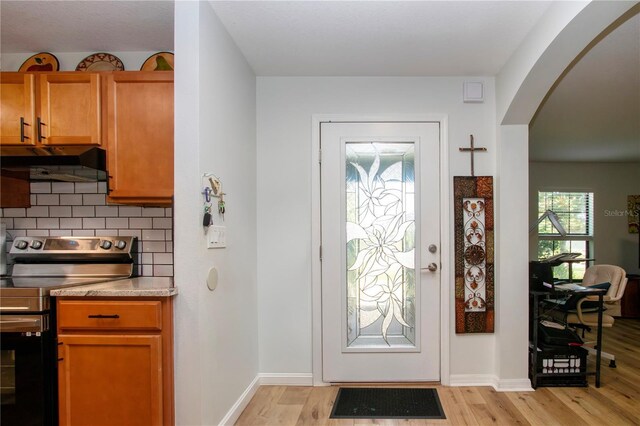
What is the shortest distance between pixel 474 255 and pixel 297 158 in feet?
4.99

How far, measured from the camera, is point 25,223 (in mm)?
2518

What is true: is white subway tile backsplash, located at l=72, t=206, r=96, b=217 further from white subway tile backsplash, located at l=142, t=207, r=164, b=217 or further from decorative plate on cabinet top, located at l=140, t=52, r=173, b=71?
decorative plate on cabinet top, located at l=140, t=52, r=173, b=71

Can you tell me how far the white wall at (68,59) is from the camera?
253cm

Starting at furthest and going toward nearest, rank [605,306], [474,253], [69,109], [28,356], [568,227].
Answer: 1. [568,227]
2. [605,306]
3. [474,253]
4. [69,109]
5. [28,356]

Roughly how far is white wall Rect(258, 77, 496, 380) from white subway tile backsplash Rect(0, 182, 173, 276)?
0.71 m

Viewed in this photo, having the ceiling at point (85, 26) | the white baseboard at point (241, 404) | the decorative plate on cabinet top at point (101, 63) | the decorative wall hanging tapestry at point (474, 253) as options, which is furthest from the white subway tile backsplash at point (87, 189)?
the decorative wall hanging tapestry at point (474, 253)

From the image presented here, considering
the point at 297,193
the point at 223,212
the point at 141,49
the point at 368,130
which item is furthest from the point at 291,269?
the point at 141,49

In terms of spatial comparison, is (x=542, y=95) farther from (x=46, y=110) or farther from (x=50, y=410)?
(x=50, y=410)

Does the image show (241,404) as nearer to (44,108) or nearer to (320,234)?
(320,234)

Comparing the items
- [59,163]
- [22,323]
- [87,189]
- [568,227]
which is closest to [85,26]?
[59,163]

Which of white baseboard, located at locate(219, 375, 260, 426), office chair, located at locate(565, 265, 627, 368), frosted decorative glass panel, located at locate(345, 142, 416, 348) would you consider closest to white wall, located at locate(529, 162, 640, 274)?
office chair, located at locate(565, 265, 627, 368)

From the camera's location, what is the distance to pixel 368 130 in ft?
9.52

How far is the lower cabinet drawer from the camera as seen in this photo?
1.80 m

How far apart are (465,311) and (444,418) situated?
0.79 meters
